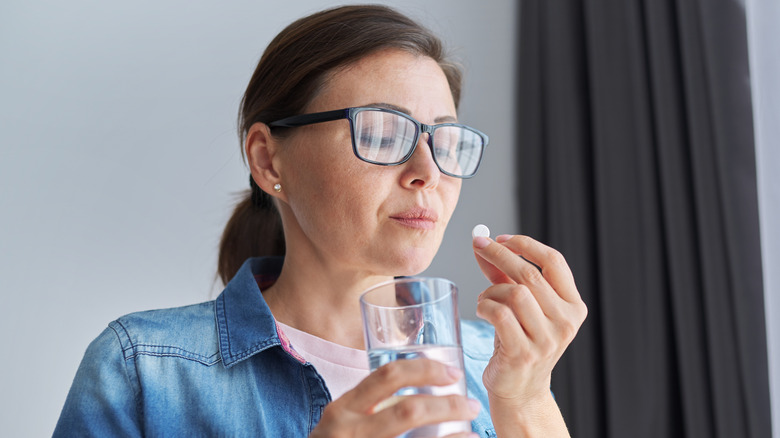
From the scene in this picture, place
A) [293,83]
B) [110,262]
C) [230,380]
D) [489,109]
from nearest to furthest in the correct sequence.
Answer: [230,380]
[293,83]
[110,262]
[489,109]

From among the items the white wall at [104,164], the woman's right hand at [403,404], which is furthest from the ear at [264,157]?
the woman's right hand at [403,404]

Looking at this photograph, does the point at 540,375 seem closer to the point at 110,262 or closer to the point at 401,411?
the point at 401,411

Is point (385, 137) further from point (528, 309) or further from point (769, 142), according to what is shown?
point (769, 142)

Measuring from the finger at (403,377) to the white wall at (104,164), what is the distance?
1.21 meters

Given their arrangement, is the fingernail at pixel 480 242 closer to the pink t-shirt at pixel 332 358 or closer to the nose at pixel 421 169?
the nose at pixel 421 169

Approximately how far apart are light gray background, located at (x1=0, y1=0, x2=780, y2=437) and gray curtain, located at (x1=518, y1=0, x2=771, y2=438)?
83 millimetres

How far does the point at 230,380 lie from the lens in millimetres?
1120

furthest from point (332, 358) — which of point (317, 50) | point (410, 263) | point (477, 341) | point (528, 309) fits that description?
point (317, 50)

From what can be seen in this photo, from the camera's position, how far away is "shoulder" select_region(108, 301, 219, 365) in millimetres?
1123

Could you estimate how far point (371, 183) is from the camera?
1.12 meters

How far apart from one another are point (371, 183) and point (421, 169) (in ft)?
0.29

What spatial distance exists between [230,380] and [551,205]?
1346mm

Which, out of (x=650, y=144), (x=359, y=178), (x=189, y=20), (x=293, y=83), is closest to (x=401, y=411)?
(x=359, y=178)

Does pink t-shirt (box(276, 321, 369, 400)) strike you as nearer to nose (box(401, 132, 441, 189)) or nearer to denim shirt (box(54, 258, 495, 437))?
denim shirt (box(54, 258, 495, 437))
